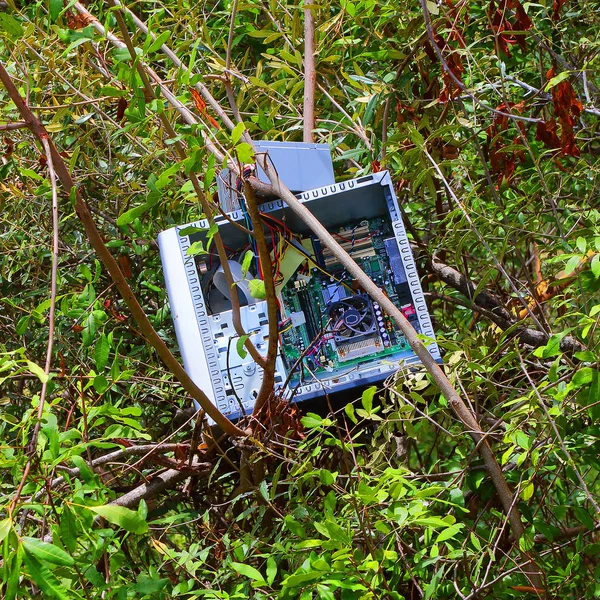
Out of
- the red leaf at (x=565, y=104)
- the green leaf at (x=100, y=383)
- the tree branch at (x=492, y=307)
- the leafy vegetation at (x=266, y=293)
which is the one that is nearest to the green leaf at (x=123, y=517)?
the leafy vegetation at (x=266, y=293)

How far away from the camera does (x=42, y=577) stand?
4.10 feet

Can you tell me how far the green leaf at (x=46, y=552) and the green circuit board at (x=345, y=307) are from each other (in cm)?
102

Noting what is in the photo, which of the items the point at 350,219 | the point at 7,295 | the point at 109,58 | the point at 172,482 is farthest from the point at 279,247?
the point at 7,295

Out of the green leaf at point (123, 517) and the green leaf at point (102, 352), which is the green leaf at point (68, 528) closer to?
the green leaf at point (123, 517)

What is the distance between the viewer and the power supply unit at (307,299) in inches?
84.3

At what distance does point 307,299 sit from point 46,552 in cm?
120

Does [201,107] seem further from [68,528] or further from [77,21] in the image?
[68,528]

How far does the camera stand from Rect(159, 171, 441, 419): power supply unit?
7.02ft

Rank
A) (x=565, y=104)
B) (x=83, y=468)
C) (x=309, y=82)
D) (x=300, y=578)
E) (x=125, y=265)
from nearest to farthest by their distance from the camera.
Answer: (x=83, y=468)
(x=300, y=578)
(x=565, y=104)
(x=309, y=82)
(x=125, y=265)

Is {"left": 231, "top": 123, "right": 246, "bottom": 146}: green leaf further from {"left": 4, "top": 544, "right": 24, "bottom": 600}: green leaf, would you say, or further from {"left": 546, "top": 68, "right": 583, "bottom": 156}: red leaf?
{"left": 546, "top": 68, "right": 583, "bottom": 156}: red leaf

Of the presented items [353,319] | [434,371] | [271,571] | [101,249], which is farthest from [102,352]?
[353,319]

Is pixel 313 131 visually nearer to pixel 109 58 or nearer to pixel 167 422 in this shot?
pixel 109 58

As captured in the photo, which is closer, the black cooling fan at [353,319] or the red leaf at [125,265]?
the black cooling fan at [353,319]

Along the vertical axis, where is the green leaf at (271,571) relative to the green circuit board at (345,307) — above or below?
below
